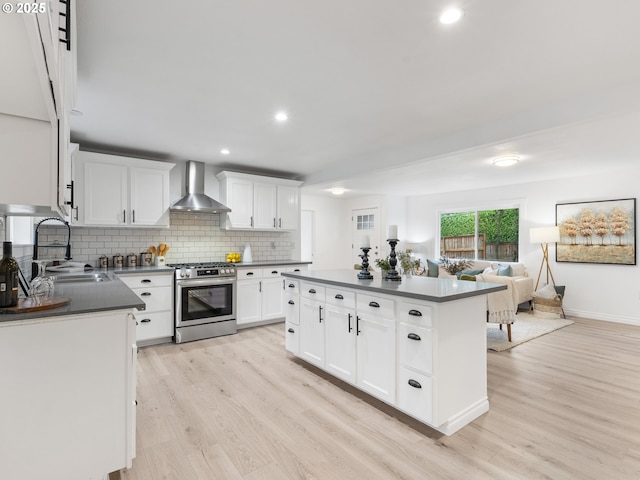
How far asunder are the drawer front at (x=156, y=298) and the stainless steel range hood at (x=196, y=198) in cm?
112

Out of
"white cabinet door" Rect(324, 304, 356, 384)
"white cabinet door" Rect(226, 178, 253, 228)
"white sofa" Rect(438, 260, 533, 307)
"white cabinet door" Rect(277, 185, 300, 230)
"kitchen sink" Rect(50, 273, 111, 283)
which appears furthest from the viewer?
"white cabinet door" Rect(277, 185, 300, 230)

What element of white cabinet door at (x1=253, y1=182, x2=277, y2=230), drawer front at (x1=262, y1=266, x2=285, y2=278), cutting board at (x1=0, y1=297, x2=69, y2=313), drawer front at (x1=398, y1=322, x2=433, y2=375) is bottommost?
drawer front at (x1=398, y1=322, x2=433, y2=375)

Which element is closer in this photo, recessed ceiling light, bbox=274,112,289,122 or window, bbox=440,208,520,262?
recessed ceiling light, bbox=274,112,289,122

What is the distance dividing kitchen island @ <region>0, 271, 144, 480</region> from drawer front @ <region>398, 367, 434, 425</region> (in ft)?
5.46

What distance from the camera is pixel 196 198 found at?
187 inches

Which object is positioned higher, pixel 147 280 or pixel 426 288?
pixel 426 288

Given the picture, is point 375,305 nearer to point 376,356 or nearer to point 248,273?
point 376,356

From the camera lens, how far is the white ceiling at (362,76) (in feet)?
5.92

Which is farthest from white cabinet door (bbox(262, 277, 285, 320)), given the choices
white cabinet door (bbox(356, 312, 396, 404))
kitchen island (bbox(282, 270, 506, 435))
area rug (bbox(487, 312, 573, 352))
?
area rug (bbox(487, 312, 573, 352))

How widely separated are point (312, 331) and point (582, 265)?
202 inches

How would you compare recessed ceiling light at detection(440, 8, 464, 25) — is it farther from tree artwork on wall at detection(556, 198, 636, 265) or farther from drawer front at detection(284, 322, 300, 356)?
tree artwork on wall at detection(556, 198, 636, 265)

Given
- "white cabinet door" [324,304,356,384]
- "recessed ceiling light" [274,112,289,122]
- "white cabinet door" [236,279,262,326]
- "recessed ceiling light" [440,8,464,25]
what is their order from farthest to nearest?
1. "white cabinet door" [236,279,262,326]
2. "recessed ceiling light" [274,112,289,122]
3. "white cabinet door" [324,304,356,384]
4. "recessed ceiling light" [440,8,464,25]

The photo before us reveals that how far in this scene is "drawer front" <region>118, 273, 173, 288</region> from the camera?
3.92 meters

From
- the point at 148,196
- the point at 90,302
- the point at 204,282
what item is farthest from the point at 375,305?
the point at 148,196
